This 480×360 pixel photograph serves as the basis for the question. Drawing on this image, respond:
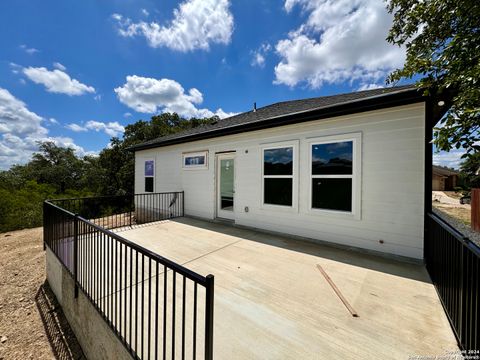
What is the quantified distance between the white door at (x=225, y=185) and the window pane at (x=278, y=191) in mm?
1255

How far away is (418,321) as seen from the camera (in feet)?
6.26

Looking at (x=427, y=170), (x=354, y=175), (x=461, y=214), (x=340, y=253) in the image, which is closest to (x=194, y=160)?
(x=354, y=175)

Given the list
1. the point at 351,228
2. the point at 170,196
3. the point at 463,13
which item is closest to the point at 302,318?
the point at 351,228

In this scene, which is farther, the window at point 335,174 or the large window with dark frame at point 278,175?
the large window with dark frame at point 278,175

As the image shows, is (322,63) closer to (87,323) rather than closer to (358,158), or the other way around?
(358,158)

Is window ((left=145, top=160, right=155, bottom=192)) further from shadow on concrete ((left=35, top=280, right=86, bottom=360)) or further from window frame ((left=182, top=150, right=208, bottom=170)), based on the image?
shadow on concrete ((left=35, top=280, right=86, bottom=360))

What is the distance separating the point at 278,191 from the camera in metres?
4.92

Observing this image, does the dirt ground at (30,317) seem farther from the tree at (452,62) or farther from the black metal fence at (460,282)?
the tree at (452,62)

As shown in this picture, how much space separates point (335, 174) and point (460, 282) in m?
2.66

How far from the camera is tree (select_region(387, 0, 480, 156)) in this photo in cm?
170

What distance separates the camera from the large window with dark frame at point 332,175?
3.94 meters

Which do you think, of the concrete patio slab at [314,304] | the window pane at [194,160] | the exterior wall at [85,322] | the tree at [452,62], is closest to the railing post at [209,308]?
the concrete patio slab at [314,304]

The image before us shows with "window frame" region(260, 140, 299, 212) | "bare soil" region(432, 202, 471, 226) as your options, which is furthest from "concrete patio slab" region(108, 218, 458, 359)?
"bare soil" region(432, 202, 471, 226)

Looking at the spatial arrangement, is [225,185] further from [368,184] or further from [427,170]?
[427,170]
